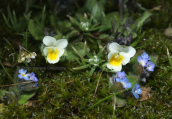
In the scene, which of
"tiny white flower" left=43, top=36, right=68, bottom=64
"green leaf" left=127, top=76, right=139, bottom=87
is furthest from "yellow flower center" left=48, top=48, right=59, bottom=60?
"green leaf" left=127, top=76, right=139, bottom=87

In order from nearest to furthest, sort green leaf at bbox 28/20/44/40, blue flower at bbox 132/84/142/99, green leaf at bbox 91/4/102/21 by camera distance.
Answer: blue flower at bbox 132/84/142/99 < green leaf at bbox 28/20/44/40 < green leaf at bbox 91/4/102/21

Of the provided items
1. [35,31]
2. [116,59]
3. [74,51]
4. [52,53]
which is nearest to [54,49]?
[52,53]

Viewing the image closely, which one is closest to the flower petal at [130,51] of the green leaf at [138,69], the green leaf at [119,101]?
the green leaf at [138,69]

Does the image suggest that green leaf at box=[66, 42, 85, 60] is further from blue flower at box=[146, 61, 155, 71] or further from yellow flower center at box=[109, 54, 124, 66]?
blue flower at box=[146, 61, 155, 71]

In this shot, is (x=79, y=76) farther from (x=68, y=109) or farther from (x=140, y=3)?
(x=140, y=3)

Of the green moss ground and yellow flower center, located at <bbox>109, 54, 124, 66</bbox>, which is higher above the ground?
yellow flower center, located at <bbox>109, 54, 124, 66</bbox>

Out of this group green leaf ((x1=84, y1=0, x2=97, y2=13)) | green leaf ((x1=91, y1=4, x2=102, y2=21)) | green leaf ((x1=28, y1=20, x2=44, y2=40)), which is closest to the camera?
green leaf ((x1=28, y1=20, x2=44, y2=40))

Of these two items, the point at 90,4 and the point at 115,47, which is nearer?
the point at 115,47

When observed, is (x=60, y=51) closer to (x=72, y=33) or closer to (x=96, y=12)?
(x=72, y=33)
